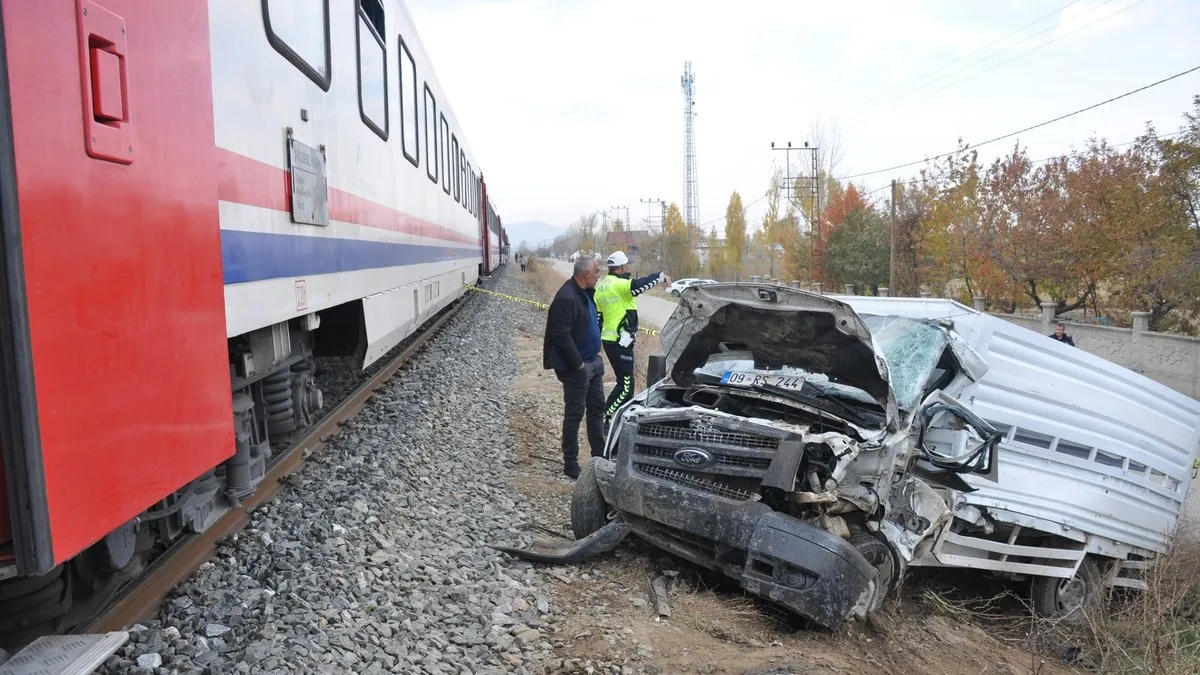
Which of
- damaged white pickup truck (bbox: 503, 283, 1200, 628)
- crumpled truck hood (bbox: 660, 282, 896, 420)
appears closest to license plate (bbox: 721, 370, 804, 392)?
damaged white pickup truck (bbox: 503, 283, 1200, 628)

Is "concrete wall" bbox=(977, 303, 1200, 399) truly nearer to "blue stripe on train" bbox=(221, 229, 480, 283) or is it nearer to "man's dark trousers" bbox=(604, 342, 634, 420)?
"man's dark trousers" bbox=(604, 342, 634, 420)

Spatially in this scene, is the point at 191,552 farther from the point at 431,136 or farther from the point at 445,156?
the point at 445,156

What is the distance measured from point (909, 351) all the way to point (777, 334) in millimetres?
859

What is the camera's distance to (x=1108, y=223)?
20.8 metres

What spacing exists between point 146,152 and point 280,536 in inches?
91.6

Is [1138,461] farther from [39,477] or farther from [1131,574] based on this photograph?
[39,477]

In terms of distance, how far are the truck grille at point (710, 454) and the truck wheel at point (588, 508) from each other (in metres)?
0.43

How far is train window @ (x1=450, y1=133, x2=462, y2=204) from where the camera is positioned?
13.6 meters

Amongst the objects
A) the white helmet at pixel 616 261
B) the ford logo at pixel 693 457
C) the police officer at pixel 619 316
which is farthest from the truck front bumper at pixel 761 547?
the white helmet at pixel 616 261

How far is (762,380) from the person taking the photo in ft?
17.0

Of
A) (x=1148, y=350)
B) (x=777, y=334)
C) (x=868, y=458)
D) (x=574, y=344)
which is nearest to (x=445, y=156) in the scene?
(x=574, y=344)

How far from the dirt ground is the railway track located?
1.69 m

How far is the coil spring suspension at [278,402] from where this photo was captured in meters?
4.97

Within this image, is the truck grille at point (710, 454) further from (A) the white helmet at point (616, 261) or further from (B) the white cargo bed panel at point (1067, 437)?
(A) the white helmet at point (616, 261)
